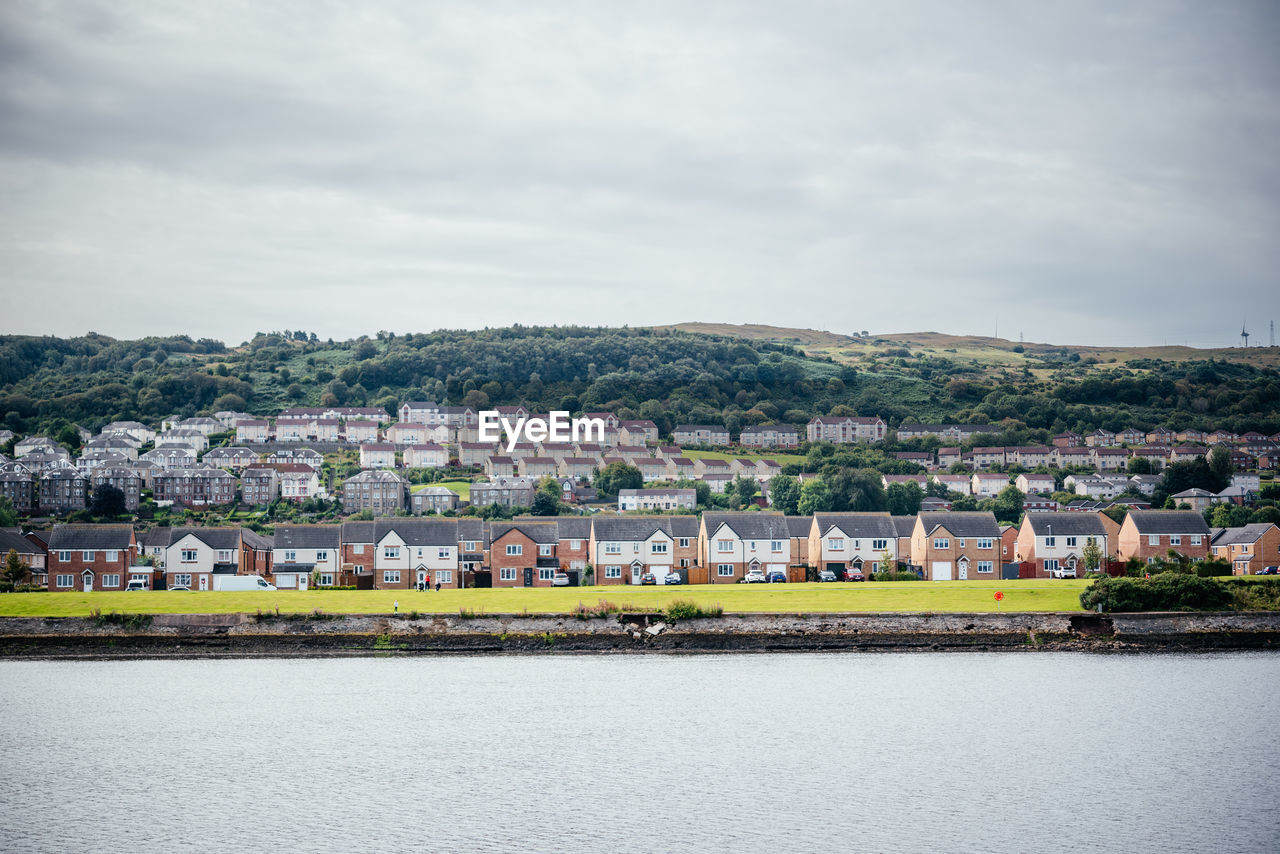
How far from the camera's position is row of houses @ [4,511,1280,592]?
176 feet

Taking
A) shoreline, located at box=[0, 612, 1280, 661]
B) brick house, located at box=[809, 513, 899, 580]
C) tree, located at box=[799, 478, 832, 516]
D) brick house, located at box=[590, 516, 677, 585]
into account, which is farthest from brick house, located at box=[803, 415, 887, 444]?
shoreline, located at box=[0, 612, 1280, 661]

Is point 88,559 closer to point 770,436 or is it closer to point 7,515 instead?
point 7,515

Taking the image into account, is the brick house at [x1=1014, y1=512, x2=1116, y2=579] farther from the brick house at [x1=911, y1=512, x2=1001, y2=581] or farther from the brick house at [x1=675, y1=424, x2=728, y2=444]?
the brick house at [x1=675, y1=424, x2=728, y2=444]

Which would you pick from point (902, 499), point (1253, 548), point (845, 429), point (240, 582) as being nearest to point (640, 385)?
point (845, 429)

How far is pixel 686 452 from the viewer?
12681 cm

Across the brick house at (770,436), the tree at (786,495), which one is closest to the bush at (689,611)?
the tree at (786,495)

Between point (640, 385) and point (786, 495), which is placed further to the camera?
point (640, 385)

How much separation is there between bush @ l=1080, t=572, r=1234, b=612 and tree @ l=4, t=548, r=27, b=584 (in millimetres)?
43625

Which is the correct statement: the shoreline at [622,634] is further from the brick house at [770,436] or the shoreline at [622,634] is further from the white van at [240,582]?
the brick house at [770,436]

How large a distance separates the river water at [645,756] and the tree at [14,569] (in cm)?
1683

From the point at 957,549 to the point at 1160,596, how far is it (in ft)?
54.9

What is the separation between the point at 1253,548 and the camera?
55688mm

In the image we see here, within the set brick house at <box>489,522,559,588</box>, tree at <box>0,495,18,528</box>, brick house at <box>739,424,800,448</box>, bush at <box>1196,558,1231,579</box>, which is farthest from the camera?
brick house at <box>739,424,800,448</box>

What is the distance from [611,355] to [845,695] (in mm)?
131672
